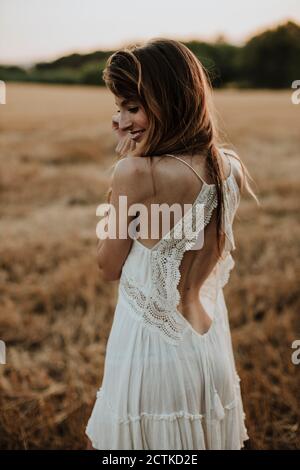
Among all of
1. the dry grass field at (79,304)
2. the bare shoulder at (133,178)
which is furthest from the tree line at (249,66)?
the bare shoulder at (133,178)

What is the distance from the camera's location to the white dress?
56.6 inches

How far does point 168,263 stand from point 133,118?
451mm

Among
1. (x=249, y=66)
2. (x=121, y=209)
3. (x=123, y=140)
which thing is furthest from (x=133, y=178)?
(x=249, y=66)

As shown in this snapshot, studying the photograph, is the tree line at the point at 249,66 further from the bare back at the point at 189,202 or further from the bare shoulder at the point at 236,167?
the bare back at the point at 189,202

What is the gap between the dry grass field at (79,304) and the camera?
255 cm

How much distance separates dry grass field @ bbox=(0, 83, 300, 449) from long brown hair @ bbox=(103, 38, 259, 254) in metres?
0.26

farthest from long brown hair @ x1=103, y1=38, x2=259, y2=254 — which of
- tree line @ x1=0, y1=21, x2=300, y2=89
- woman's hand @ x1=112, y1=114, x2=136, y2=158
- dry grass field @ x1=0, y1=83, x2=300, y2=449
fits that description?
tree line @ x1=0, y1=21, x2=300, y2=89

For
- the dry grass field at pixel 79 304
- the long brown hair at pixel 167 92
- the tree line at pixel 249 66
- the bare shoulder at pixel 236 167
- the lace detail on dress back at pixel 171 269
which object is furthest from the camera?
the tree line at pixel 249 66

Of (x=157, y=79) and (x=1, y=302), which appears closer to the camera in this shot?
(x=157, y=79)

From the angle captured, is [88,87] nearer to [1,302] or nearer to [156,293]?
[1,302]

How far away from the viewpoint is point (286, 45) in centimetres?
2444

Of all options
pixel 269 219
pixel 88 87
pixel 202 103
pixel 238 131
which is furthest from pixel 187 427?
pixel 88 87

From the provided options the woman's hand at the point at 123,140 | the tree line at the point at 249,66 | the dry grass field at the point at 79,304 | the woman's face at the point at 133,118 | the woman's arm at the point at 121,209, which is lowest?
the dry grass field at the point at 79,304

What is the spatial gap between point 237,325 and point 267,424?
3.44ft
